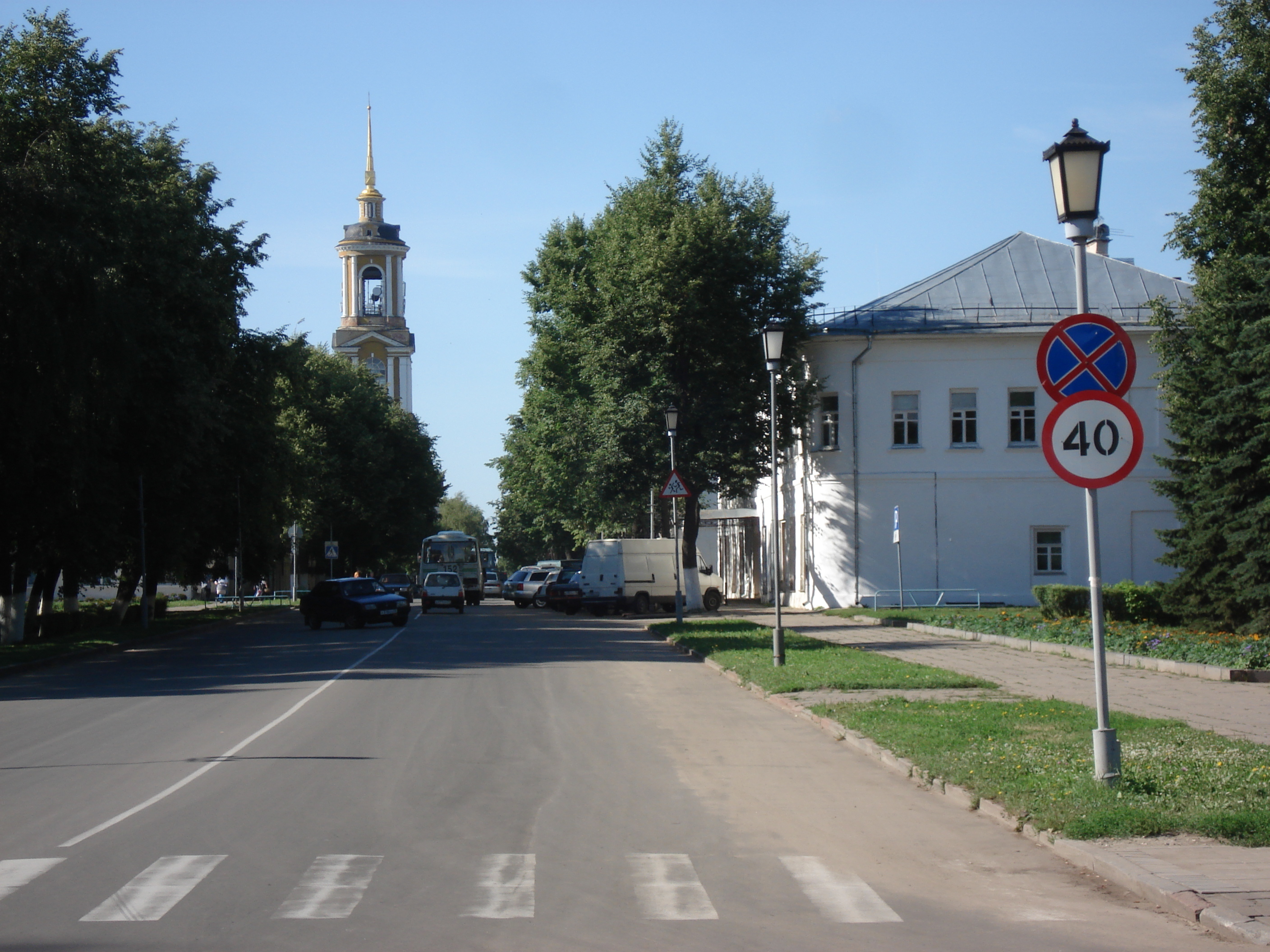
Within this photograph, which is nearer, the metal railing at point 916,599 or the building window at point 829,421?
the metal railing at point 916,599

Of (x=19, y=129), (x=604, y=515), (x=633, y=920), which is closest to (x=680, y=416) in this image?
(x=604, y=515)

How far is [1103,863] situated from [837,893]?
1.58 m

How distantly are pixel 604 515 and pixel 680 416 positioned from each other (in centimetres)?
1439

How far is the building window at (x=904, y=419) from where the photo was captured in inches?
1635

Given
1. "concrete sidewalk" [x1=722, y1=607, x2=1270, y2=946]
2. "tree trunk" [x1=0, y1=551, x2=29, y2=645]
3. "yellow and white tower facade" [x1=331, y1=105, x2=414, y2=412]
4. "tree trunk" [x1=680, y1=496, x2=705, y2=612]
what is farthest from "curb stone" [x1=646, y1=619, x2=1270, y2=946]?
"yellow and white tower facade" [x1=331, y1=105, x2=414, y2=412]

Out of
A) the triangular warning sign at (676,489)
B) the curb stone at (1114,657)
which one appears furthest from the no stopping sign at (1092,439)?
the triangular warning sign at (676,489)

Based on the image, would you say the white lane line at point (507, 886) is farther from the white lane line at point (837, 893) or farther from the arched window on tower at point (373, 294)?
the arched window on tower at point (373, 294)

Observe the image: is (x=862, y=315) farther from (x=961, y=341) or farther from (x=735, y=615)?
(x=735, y=615)

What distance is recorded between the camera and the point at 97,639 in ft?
104

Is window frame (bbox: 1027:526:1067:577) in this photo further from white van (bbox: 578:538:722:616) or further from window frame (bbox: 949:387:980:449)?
white van (bbox: 578:538:722:616)

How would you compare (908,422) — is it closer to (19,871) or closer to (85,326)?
(85,326)

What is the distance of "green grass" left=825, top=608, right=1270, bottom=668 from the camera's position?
704 inches

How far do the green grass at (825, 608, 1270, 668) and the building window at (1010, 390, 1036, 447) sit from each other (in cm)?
922

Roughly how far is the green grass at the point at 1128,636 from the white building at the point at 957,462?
6870mm
